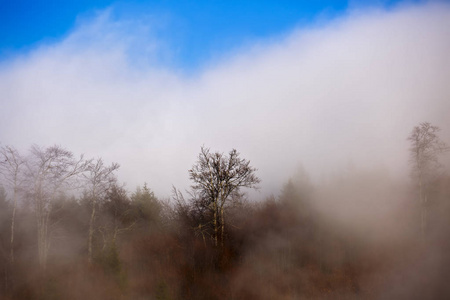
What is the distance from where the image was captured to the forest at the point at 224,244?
10.7 meters

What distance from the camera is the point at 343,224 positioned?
1739 centimetres

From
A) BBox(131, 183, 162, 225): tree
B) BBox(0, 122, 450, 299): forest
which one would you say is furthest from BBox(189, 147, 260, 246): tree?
BBox(131, 183, 162, 225): tree

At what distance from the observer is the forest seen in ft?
35.2

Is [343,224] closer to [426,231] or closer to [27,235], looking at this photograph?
[426,231]

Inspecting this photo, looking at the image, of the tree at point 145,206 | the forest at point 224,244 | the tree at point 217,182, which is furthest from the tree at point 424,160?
the tree at point 145,206

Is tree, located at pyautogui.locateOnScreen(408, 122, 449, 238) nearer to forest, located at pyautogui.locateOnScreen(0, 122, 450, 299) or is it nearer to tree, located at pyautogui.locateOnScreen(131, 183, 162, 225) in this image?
forest, located at pyautogui.locateOnScreen(0, 122, 450, 299)

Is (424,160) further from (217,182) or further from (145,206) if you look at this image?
(145,206)

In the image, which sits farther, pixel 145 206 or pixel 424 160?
pixel 145 206

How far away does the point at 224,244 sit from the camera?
13422mm

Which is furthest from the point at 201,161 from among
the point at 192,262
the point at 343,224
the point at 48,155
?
the point at 343,224

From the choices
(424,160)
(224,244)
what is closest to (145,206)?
(224,244)

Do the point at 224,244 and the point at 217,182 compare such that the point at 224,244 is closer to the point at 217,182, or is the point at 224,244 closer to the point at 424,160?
the point at 217,182

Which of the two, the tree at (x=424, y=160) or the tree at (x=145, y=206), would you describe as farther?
the tree at (x=145, y=206)

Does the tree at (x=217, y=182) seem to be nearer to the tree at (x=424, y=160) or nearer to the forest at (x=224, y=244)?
the forest at (x=224, y=244)
